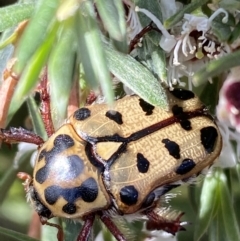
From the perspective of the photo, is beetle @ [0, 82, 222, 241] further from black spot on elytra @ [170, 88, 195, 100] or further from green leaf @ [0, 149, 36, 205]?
green leaf @ [0, 149, 36, 205]

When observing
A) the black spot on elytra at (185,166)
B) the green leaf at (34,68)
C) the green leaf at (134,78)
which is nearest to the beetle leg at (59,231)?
the black spot on elytra at (185,166)

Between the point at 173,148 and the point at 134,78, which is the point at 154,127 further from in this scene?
the point at 134,78

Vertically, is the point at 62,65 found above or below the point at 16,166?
above

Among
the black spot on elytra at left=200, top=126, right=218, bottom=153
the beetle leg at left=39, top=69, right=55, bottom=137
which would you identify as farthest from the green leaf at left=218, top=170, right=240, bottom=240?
the beetle leg at left=39, top=69, right=55, bottom=137

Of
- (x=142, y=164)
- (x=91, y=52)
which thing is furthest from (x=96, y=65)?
(x=142, y=164)

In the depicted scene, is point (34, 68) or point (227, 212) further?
point (227, 212)

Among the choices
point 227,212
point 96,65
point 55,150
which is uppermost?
point 96,65
